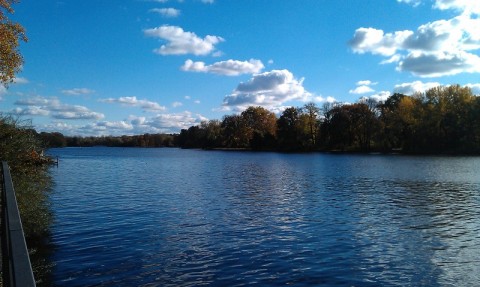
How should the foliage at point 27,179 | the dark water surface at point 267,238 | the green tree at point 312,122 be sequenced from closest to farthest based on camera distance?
the dark water surface at point 267,238 < the foliage at point 27,179 < the green tree at point 312,122

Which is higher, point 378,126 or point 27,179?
point 378,126

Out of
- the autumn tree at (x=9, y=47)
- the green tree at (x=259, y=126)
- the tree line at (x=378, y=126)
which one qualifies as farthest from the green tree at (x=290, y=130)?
the autumn tree at (x=9, y=47)

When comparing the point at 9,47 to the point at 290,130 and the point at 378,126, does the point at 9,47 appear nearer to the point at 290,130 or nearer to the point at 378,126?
the point at 378,126

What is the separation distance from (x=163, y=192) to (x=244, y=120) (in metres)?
150

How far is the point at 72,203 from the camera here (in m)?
29.8

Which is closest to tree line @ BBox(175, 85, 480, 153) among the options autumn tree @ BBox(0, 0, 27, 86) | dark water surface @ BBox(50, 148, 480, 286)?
dark water surface @ BBox(50, 148, 480, 286)

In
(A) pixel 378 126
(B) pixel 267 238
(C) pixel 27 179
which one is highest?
(A) pixel 378 126

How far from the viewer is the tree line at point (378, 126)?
108000 millimetres

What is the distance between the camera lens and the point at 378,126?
123 metres

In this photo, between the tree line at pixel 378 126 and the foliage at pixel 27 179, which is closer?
the foliage at pixel 27 179

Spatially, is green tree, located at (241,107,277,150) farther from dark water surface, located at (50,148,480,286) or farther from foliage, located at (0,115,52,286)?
foliage, located at (0,115,52,286)

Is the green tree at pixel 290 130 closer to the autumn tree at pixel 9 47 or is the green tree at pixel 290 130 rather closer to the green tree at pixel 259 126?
the green tree at pixel 259 126

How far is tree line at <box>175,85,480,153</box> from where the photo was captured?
10800cm

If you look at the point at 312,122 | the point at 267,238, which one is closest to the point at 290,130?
the point at 312,122
